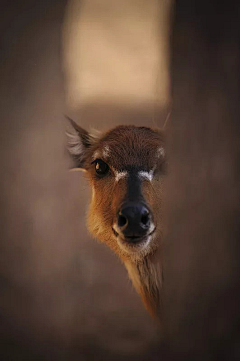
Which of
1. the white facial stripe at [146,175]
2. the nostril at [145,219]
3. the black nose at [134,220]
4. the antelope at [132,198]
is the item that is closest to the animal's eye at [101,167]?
the antelope at [132,198]

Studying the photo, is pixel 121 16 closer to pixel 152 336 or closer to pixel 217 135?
pixel 217 135

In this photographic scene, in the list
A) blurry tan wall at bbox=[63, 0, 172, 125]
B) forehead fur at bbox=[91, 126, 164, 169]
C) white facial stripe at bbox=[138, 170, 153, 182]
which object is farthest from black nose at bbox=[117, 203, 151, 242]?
blurry tan wall at bbox=[63, 0, 172, 125]

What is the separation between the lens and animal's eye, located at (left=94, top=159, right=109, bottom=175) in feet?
10.3

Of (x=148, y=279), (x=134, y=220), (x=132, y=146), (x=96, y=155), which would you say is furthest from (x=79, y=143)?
(x=148, y=279)

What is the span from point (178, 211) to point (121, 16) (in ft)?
7.21

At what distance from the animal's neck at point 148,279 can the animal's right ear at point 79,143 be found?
1.18 metres

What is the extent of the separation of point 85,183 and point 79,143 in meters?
0.43

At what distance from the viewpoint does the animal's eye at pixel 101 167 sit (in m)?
3.14

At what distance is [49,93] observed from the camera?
324 cm

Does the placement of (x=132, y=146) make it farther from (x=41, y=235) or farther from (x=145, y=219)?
(x=41, y=235)

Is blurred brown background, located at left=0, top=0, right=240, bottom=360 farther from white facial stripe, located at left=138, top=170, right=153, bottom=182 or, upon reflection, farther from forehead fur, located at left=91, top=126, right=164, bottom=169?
white facial stripe, located at left=138, top=170, right=153, bottom=182

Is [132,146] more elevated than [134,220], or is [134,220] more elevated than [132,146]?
[132,146]

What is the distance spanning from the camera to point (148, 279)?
10.2ft

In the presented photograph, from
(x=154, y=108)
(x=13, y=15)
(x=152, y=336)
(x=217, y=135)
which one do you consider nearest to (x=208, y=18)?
(x=217, y=135)
